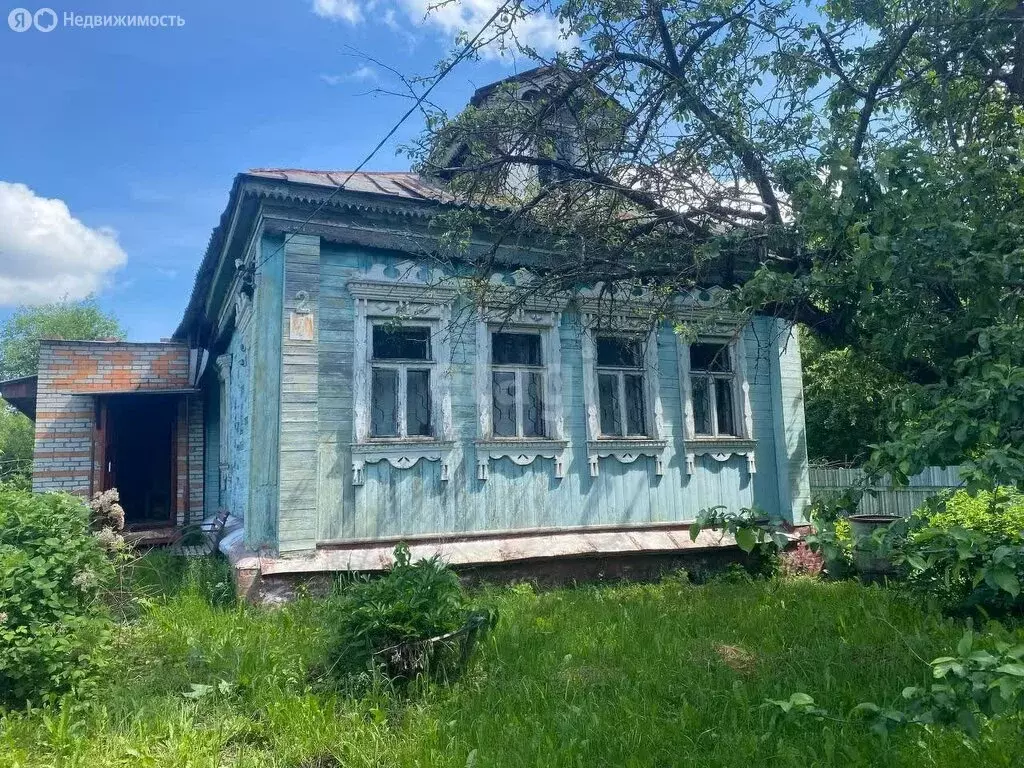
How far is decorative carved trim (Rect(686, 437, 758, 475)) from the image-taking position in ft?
25.0

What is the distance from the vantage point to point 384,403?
652cm

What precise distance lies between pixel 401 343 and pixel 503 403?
123 cm

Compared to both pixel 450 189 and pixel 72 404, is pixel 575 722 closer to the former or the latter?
pixel 450 189

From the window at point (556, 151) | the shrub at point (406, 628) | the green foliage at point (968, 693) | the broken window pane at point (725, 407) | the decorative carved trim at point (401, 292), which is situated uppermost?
the window at point (556, 151)

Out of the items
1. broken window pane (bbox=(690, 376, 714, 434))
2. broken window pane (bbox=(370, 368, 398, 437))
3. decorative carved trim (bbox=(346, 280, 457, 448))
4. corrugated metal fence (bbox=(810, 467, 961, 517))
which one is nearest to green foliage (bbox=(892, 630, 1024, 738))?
decorative carved trim (bbox=(346, 280, 457, 448))

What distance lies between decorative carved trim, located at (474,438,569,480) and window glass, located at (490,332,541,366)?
848 millimetres

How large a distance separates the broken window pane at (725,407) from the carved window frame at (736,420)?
0.06 metres

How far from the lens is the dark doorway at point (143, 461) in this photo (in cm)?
1114

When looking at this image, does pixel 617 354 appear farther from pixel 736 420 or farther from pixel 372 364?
pixel 372 364

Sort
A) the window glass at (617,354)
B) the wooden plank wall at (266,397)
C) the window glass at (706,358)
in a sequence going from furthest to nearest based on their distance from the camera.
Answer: the window glass at (706,358), the window glass at (617,354), the wooden plank wall at (266,397)

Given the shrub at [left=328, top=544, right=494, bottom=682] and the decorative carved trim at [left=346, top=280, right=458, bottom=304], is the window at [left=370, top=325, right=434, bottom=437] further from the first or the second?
the shrub at [left=328, top=544, right=494, bottom=682]

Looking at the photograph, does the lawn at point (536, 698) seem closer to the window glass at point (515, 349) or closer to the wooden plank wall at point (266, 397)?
the wooden plank wall at point (266, 397)

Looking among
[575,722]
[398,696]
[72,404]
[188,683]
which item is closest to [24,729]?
[188,683]

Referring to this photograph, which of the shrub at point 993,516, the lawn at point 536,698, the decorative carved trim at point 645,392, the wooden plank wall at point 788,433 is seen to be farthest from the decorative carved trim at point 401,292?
the shrub at point 993,516
